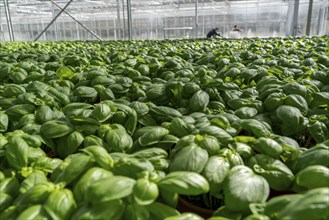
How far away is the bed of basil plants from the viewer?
0.53m

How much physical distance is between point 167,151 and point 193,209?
0.25m

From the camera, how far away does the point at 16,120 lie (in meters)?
1.12

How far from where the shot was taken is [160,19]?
735 inches

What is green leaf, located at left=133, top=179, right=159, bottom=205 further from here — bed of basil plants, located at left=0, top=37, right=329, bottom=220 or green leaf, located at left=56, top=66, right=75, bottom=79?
green leaf, located at left=56, top=66, right=75, bottom=79

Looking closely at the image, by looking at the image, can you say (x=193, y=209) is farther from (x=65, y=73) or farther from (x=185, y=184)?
(x=65, y=73)

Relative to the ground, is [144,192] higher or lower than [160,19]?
higher

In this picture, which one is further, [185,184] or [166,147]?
[166,147]

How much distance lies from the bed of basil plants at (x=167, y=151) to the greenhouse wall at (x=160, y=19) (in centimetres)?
1423

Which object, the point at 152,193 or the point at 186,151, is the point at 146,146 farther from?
the point at 152,193

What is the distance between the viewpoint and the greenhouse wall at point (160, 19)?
53.4 feet

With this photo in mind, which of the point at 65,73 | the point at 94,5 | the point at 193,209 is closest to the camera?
the point at 193,209

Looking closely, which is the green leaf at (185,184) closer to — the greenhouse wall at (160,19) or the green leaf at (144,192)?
the green leaf at (144,192)

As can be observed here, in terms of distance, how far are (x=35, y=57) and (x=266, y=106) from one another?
211cm

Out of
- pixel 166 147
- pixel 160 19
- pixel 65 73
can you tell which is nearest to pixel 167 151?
pixel 166 147
